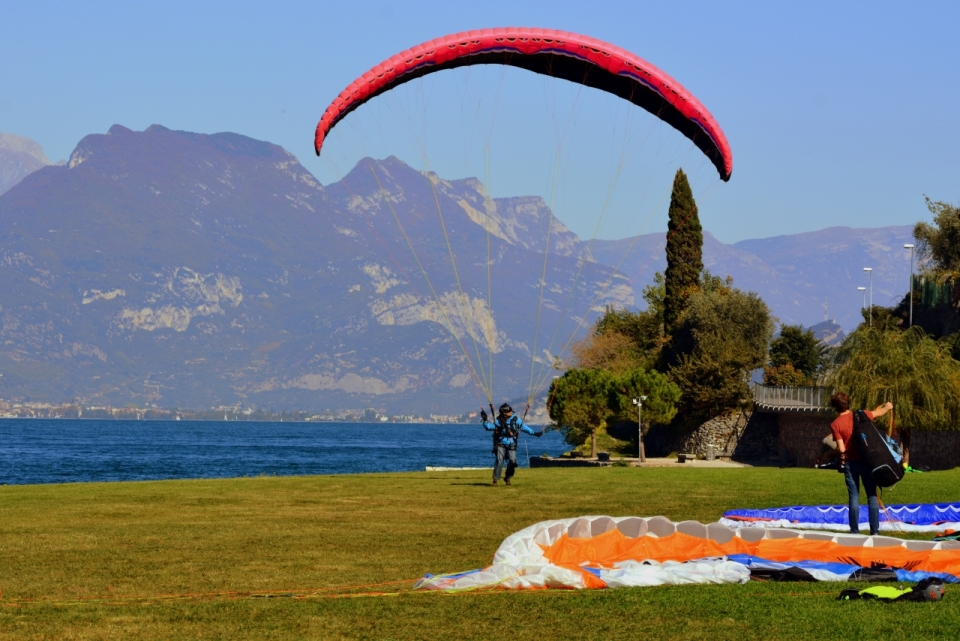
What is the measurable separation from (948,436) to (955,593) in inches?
1884

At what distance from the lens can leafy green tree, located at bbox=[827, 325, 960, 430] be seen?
5200cm

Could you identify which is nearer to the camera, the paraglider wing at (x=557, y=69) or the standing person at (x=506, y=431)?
the paraglider wing at (x=557, y=69)

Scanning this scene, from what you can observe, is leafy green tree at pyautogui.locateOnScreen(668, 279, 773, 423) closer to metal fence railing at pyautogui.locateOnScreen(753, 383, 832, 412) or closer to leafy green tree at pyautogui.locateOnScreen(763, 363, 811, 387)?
metal fence railing at pyautogui.locateOnScreen(753, 383, 832, 412)

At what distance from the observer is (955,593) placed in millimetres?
11750

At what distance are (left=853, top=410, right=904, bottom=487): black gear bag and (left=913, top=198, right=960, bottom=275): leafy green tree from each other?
229ft

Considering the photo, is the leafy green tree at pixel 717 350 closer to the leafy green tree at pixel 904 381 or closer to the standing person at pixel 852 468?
the leafy green tree at pixel 904 381

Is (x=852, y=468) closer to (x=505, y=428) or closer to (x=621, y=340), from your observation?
(x=505, y=428)

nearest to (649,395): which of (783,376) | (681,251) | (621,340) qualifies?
(681,251)

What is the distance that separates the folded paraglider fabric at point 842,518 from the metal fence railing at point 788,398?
2073 inches

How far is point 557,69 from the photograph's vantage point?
28562mm

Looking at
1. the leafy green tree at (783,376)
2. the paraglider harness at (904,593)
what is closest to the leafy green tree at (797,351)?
the leafy green tree at (783,376)

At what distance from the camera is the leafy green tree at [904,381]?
5200cm

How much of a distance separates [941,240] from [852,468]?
74.5 m

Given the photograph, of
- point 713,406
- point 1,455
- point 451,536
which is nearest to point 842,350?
point 713,406
